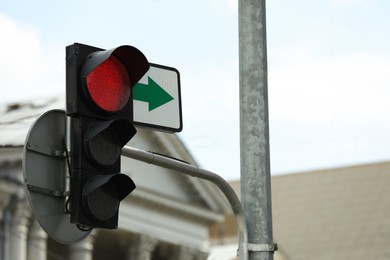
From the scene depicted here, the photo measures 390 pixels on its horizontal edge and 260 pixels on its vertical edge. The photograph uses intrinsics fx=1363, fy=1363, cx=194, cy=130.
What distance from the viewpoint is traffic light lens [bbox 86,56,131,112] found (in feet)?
19.4

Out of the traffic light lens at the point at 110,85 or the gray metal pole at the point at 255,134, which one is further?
the gray metal pole at the point at 255,134

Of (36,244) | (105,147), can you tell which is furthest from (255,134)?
(36,244)

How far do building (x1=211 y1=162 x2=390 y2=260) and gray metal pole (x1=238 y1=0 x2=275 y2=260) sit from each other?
221 feet

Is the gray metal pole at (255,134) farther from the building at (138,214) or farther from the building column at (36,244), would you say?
Result: the building column at (36,244)

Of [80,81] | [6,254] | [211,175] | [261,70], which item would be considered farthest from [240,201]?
[6,254]

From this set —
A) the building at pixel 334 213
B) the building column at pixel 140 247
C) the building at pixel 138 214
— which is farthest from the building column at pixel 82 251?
the building at pixel 334 213

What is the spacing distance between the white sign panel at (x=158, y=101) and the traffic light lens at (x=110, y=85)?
2.88 ft

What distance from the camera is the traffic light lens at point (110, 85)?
5914 millimetres

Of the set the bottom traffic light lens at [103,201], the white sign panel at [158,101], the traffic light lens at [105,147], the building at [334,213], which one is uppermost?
the white sign panel at [158,101]

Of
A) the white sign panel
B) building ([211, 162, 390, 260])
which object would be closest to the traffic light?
the white sign panel

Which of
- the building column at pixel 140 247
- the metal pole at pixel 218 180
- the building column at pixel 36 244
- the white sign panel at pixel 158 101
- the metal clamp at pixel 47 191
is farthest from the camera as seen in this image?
the building column at pixel 140 247

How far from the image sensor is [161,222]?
1959 inches

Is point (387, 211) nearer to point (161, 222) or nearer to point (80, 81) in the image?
point (161, 222)

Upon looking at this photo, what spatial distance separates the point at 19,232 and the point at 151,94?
36.1 meters
